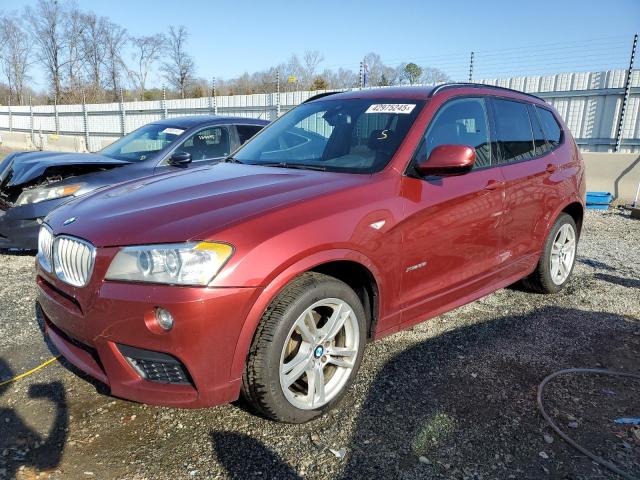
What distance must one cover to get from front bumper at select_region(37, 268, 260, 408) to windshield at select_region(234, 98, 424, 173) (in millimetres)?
1285

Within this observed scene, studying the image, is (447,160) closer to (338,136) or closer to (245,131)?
(338,136)

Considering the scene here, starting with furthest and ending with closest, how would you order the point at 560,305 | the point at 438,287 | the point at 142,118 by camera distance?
the point at 142,118
the point at 560,305
the point at 438,287

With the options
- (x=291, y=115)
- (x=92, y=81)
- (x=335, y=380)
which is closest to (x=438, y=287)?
(x=335, y=380)

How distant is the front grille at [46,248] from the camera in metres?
2.64

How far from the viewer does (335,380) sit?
2.71 metres

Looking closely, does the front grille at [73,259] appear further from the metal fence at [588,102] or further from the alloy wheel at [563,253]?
the metal fence at [588,102]

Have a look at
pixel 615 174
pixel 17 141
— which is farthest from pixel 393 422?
pixel 17 141

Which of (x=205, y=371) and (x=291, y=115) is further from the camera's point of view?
(x=291, y=115)

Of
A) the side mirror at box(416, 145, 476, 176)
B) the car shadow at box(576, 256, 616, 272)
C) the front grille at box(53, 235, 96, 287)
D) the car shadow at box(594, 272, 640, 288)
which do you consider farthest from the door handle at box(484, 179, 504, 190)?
the car shadow at box(576, 256, 616, 272)

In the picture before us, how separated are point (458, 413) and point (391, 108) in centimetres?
200

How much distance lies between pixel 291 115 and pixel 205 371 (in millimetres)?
2478

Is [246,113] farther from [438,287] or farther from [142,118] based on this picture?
[438,287]

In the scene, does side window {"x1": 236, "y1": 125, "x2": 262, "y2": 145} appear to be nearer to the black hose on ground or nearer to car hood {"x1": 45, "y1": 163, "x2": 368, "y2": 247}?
car hood {"x1": 45, "y1": 163, "x2": 368, "y2": 247}

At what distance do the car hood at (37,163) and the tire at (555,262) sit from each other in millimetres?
4656
